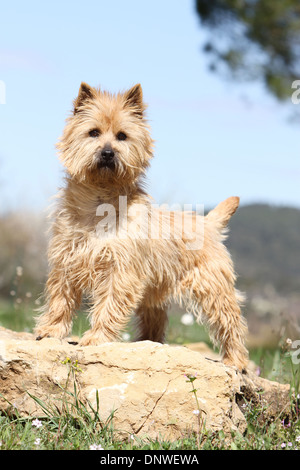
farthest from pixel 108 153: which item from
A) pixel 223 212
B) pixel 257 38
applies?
pixel 257 38

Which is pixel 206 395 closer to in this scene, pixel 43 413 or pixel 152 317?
pixel 43 413

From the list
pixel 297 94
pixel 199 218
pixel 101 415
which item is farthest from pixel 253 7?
pixel 101 415

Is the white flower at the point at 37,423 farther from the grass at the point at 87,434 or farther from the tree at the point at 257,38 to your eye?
the tree at the point at 257,38

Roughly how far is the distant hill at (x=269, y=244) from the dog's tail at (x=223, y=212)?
15061 millimetres

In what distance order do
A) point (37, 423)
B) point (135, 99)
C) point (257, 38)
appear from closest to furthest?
point (37, 423) < point (135, 99) < point (257, 38)

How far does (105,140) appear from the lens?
436cm

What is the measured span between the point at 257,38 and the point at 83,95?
35.8ft

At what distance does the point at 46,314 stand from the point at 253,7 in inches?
462

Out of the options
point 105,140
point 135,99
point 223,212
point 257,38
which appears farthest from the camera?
point 257,38

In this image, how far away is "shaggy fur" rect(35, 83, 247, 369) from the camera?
4398 millimetres

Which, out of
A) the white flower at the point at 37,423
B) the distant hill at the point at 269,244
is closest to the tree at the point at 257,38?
the distant hill at the point at 269,244

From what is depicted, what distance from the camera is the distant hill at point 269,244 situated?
826 inches

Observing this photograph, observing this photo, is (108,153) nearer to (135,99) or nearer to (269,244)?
(135,99)

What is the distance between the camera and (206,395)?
3.90 metres
